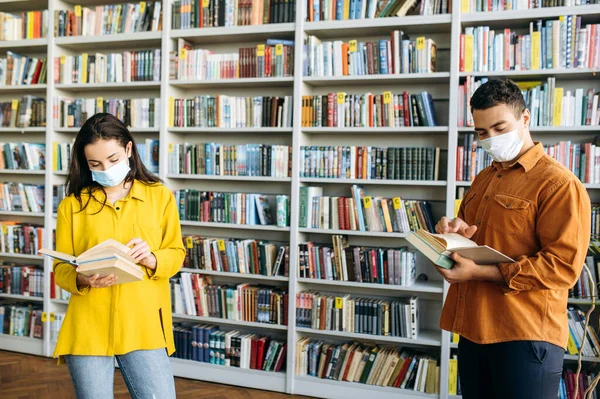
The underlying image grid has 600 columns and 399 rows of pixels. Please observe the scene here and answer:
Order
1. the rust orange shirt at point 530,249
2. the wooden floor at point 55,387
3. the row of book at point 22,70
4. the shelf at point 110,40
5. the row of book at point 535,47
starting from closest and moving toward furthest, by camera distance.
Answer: the rust orange shirt at point 530,249 < the row of book at point 535,47 < the wooden floor at point 55,387 < the shelf at point 110,40 < the row of book at point 22,70

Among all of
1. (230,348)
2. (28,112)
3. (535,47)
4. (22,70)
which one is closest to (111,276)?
(230,348)

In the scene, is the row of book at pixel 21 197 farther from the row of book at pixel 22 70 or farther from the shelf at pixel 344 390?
the shelf at pixel 344 390

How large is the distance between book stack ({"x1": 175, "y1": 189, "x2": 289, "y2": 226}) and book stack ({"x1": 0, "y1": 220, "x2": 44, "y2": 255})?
1.33 m

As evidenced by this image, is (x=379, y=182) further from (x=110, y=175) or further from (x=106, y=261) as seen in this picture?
(x=106, y=261)

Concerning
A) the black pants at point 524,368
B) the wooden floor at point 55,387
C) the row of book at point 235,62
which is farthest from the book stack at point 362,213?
the black pants at point 524,368

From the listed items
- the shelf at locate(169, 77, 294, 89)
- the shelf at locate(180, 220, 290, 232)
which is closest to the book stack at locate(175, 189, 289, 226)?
the shelf at locate(180, 220, 290, 232)

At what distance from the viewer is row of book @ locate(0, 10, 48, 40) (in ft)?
14.8

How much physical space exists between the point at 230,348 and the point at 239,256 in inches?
26.2

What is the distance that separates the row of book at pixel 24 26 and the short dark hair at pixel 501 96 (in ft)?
13.0

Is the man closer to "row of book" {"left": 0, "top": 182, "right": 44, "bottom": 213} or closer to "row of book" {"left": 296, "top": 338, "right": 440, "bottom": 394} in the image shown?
"row of book" {"left": 296, "top": 338, "right": 440, "bottom": 394}

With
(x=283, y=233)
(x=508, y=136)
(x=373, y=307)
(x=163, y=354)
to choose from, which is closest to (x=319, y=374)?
(x=373, y=307)

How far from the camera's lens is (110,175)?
1.88 metres

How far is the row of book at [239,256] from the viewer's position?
380 cm

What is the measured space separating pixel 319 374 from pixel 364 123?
1.73 metres
